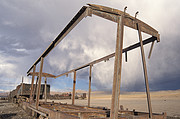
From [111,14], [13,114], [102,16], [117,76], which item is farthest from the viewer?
[13,114]

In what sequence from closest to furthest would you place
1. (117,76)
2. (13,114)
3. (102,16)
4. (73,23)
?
(117,76), (102,16), (73,23), (13,114)

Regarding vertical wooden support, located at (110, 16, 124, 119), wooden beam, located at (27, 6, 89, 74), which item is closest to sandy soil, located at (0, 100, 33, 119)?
wooden beam, located at (27, 6, 89, 74)

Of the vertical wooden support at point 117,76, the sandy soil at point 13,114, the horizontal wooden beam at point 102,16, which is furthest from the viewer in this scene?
the sandy soil at point 13,114

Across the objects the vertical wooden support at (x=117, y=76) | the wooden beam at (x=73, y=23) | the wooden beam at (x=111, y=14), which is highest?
the wooden beam at (x=111, y=14)

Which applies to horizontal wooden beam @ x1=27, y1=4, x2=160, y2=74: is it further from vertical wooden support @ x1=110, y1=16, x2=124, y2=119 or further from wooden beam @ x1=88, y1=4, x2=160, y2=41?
vertical wooden support @ x1=110, y1=16, x2=124, y2=119

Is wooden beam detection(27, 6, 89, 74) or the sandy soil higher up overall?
wooden beam detection(27, 6, 89, 74)

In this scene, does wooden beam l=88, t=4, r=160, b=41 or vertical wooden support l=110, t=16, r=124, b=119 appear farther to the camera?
wooden beam l=88, t=4, r=160, b=41

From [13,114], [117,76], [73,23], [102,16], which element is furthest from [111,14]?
[13,114]

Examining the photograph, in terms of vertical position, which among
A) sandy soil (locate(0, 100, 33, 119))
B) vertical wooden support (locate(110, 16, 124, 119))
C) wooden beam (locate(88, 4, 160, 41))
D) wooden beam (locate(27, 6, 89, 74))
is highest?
wooden beam (locate(88, 4, 160, 41))

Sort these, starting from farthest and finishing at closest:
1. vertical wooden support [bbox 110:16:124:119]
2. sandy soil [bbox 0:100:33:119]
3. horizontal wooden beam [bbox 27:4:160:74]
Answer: sandy soil [bbox 0:100:33:119] → horizontal wooden beam [bbox 27:4:160:74] → vertical wooden support [bbox 110:16:124:119]

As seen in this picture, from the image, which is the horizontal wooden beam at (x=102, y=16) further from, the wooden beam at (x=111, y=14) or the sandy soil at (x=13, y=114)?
the sandy soil at (x=13, y=114)

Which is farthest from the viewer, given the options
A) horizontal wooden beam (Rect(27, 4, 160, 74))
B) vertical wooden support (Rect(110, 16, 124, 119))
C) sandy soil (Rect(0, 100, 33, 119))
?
sandy soil (Rect(0, 100, 33, 119))

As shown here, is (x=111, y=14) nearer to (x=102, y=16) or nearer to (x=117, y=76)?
(x=102, y=16)

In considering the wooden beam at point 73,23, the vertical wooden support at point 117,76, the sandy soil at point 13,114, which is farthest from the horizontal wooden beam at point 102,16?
the sandy soil at point 13,114
